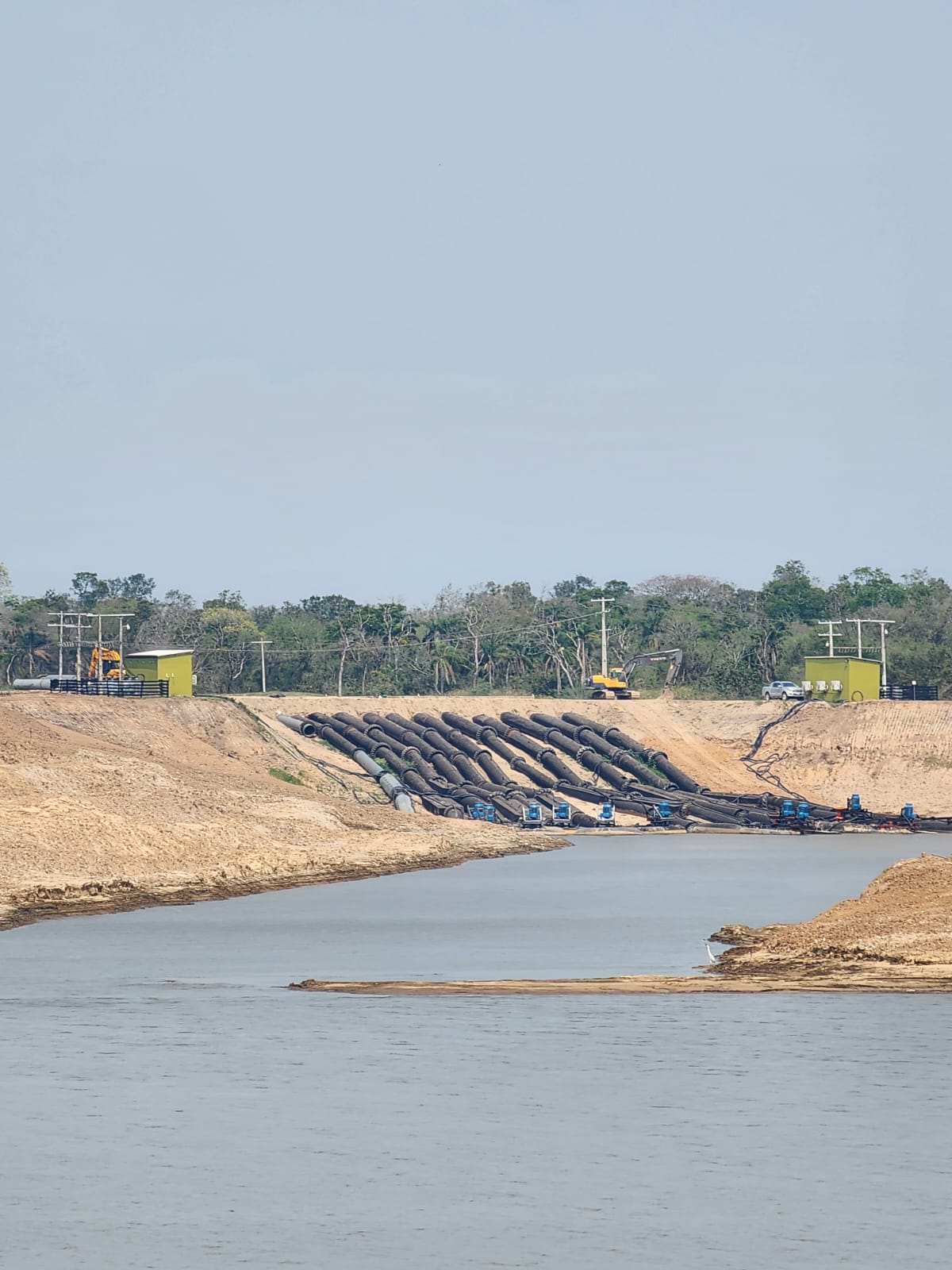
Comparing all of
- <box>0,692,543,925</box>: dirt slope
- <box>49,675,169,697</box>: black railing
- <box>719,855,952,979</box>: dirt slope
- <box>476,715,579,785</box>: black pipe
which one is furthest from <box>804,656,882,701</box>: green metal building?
<box>719,855,952,979</box>: dirt slope

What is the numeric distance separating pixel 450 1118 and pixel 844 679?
100502mm

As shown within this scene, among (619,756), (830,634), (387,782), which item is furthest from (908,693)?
(387,782)

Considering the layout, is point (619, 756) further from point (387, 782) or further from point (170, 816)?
point (170, 816)

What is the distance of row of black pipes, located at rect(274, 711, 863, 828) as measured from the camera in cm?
10031

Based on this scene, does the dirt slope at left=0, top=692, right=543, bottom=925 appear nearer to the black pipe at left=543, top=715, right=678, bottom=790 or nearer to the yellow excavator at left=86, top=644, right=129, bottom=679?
the yellow excavator at left=86, top=644, right=129, bottom=679

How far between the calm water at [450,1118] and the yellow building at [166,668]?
5987 centimetres

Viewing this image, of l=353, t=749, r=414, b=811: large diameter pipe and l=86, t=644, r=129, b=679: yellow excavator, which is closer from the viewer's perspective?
l=353, t=749, r=414, b=811: large diameter pipe

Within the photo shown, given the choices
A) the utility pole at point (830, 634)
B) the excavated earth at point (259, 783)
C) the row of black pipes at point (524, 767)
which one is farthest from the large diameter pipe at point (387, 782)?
the utility pole at point (830, 634)

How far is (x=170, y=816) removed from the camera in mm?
68188

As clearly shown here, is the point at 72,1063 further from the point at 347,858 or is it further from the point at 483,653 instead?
the point at 483,653

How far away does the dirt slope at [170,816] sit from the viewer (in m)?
59.8

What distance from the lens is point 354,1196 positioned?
70.6ft

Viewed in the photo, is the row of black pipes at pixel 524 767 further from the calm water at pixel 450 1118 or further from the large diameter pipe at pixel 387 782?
the calm water at pixel 450 1118

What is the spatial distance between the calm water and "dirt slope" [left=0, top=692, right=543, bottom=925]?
1362cm
